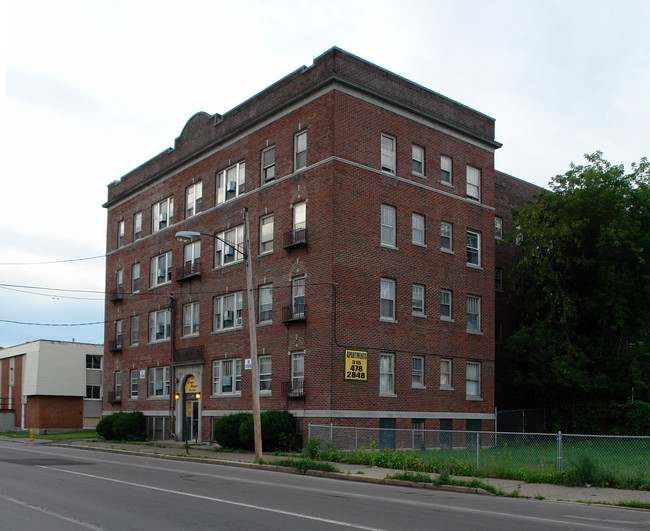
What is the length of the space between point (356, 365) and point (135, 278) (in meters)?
20.0

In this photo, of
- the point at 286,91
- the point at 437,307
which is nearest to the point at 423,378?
the point at 437,307

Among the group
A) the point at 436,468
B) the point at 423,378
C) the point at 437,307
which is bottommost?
the point at 436,468

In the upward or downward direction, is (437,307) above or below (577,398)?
above

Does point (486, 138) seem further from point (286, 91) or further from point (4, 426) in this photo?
point (4, 426)

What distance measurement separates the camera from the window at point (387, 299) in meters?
31.0

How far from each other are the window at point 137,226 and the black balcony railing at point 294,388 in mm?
18387

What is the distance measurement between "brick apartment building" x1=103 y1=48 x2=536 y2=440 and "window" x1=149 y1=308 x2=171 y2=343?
11.6 inches

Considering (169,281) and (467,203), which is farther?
(169,281)

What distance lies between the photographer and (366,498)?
15.4 metres

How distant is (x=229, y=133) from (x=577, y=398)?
21.7m

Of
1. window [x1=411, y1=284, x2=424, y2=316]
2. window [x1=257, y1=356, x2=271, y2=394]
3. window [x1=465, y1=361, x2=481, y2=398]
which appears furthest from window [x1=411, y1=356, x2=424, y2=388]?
window [x1=257, y1=356, x2=271, y2=394]

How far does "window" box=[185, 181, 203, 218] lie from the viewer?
3866 cm

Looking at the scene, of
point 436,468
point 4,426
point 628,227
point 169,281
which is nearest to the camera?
point 436,468

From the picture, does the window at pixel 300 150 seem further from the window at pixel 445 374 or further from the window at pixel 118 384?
the window at pixel 118 384
